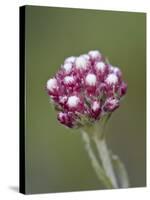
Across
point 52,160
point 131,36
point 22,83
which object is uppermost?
point 131,36

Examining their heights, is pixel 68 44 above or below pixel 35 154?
above

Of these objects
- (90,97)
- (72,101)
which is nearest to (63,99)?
(72,101)

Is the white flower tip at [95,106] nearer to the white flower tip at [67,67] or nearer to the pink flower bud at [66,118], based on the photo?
the pink flower bud at [66,118]

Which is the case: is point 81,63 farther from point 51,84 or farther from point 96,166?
point 96,166

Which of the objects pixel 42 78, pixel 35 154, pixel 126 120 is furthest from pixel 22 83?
pixel 126 120

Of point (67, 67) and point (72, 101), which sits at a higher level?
point (67, 67)

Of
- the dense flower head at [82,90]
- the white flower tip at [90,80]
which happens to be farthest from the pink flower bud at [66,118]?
the white flower tip at [90,80]

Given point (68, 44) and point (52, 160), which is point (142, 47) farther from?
point (52, 160)
